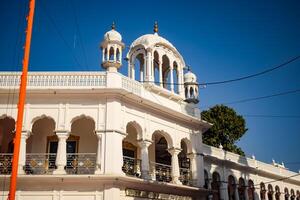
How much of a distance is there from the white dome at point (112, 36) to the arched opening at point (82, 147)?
3.93m

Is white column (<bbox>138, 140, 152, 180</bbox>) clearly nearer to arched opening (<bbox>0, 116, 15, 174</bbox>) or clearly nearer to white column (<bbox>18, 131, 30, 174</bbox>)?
white column (<bbox>18, 131, 30, 174</bbox>)

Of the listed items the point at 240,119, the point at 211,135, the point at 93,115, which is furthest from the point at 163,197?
the point at 240,119

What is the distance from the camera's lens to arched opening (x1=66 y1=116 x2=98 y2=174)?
52.6 feet

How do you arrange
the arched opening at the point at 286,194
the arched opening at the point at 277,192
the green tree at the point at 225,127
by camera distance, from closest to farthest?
the arched opening at the point at 277,192, the arched opening at the point at 286,194, the green tree at the point at 225,127

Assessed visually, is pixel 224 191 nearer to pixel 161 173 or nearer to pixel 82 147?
pixel 161 173

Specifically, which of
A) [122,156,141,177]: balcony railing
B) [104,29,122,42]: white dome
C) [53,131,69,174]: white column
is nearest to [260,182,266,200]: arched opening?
[122,156,141,177]: balcony railing

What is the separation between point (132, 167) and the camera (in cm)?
1700

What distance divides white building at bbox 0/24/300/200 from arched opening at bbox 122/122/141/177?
5 cm

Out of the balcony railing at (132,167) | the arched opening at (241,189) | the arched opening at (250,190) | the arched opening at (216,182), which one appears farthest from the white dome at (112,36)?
the arched opening at (250,190)

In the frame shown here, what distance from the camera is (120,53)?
57.5 feet

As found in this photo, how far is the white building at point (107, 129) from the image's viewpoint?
15.2m

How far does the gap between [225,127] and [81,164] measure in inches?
867

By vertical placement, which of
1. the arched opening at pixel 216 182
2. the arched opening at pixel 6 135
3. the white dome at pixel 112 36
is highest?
the white dome at pixel 112 36

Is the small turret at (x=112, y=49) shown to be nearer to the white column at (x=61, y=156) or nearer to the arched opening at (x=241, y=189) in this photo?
the white column at (x=61, y=156)
